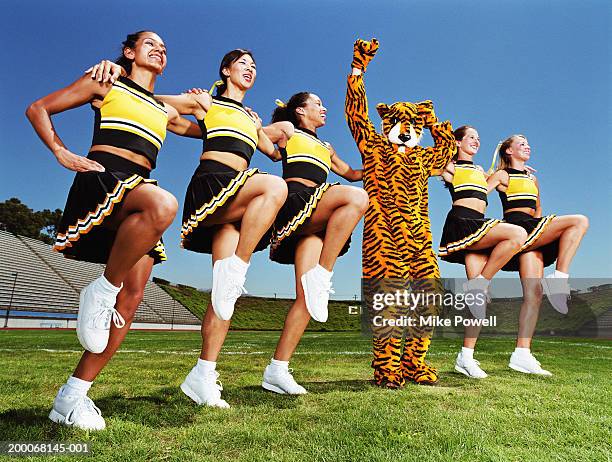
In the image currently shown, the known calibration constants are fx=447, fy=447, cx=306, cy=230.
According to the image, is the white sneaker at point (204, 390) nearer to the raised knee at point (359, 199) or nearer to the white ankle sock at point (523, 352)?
the raised knee at point (359, 199)

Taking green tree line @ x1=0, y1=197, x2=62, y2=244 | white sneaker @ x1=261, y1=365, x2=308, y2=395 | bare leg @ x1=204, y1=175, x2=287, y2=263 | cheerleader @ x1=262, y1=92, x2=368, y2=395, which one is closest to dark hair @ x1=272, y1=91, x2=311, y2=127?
cheerleader @ x1=262, y1=92, x2=368, y2=395

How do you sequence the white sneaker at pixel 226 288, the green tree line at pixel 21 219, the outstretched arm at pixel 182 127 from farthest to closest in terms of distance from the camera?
1. the green tree line at pixel 21 219
2. the outstretched arm at pixel 182 127
3. the white sneaker at pixel 226 288

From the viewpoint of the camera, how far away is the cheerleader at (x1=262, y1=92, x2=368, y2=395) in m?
3.09

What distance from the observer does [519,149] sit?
17.2ft

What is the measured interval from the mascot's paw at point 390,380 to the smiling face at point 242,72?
2.33m

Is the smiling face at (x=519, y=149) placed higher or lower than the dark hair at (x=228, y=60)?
higher

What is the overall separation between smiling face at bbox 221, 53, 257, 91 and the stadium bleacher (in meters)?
26.2

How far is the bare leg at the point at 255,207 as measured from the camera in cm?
265

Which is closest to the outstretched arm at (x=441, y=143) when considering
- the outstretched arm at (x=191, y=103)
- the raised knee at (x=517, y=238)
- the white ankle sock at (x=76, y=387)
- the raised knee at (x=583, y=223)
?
the raised knee at (x=517, y=238)

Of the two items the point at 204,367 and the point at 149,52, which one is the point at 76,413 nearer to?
the point at 204,367

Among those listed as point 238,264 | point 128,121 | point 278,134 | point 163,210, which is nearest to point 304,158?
point 278,134

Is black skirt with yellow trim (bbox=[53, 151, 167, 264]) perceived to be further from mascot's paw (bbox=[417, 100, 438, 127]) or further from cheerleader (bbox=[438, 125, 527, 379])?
cheerleader (bbox=[438, 125, 527, 379])

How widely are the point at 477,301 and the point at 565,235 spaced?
122cm

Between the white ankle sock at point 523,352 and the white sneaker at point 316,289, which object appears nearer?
the white sneaker at point 316,289
